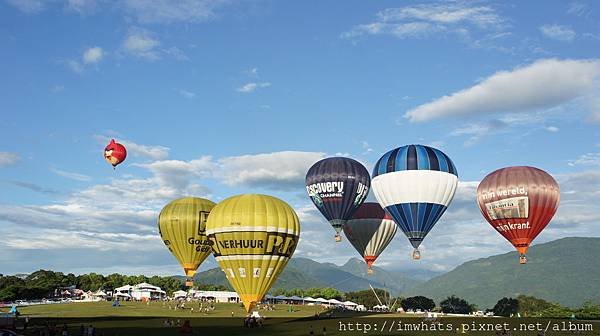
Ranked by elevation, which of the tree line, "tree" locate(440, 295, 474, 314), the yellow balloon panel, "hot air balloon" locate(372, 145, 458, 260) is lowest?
"tree" locate(440, 295, 474, 314)

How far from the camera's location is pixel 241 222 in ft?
171

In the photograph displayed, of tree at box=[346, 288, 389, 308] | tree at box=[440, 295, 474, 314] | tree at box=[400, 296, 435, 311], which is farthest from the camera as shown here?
tree at box=[346, 288, 389, 308]

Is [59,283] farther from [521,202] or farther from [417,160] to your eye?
[521,202]

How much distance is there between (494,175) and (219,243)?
33.7 metres

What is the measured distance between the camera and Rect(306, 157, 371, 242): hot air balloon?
72.9 metres

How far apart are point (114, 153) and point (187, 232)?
15.2 metres

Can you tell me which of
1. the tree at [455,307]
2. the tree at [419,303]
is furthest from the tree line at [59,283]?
the tree at [455,307]

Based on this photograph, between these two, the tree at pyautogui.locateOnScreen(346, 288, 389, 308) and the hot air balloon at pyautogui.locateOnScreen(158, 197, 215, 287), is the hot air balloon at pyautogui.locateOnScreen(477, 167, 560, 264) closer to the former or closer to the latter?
the hot air balloon at pyautogui.locateOnScreen(158, 197, 215, 287)

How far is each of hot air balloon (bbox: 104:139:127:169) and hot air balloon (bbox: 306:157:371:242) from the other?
2353cm

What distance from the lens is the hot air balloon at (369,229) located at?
8125 cm

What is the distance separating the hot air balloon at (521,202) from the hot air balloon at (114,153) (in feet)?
143

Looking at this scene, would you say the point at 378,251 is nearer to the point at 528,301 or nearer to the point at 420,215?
the point at 420,215

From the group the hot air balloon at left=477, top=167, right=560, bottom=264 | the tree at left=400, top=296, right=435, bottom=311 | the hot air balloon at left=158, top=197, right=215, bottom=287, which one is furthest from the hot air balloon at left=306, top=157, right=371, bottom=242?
the tree at left=400, top=296, right=435, bottom=311

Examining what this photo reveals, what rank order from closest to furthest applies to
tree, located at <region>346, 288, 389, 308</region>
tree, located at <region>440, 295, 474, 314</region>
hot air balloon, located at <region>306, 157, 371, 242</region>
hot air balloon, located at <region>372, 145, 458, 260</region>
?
1. hot air balloon, located at <region>372, 145, 458, 260</region>
2. hot air balloon, located at <region>306, 157, 371, 242</region>
3. tree, located at <region>440, 295, 474, 314</region>
4. tree, located at <region>346, 288, 389, 308</region>
